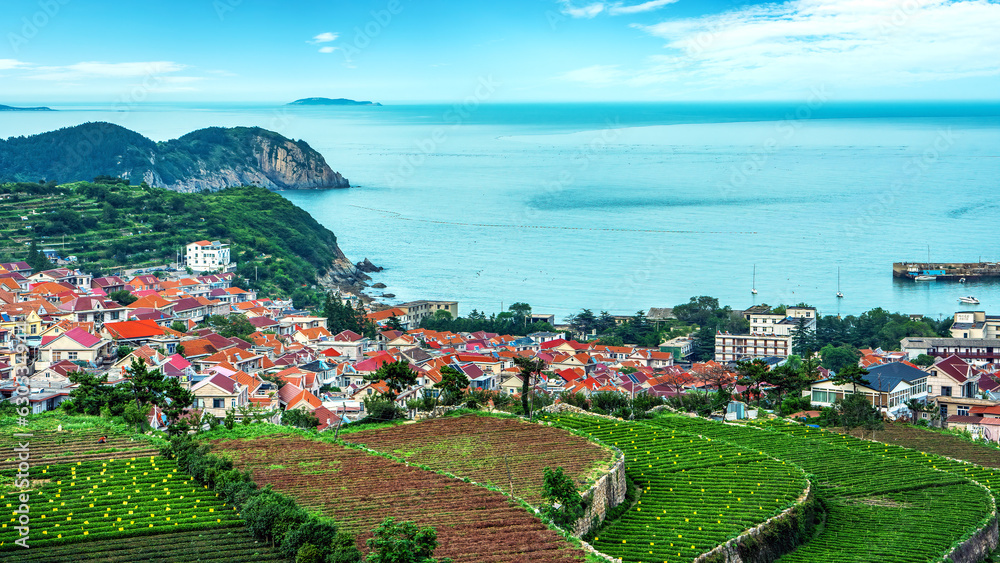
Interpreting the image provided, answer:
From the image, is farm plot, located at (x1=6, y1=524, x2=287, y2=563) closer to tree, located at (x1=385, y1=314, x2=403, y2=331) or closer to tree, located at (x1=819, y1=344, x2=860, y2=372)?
tree, located at (x1=819, y1=344, x2=860, y2=372)

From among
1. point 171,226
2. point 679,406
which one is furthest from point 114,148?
point 679,406

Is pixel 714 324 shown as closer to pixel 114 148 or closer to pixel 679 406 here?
pixel 679 406

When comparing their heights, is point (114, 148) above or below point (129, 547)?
above

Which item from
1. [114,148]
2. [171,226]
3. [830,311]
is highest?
[114,148]

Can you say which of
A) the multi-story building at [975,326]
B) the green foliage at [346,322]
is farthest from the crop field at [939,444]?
the green foliage at [346,322]

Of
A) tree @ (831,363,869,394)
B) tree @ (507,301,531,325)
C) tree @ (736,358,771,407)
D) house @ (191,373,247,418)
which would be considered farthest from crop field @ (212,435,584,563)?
tree @ (507,301,531,325)

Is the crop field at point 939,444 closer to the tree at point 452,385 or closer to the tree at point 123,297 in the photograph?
the tree at point 452,385

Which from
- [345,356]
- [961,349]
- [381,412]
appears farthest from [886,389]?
[345,356]

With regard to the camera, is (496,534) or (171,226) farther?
(171,226)

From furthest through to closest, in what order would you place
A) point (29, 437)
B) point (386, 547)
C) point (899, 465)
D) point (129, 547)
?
1. point (899, 465)
2. point (29, 437)
3. point (129, 547)
4. point (386, 547)
